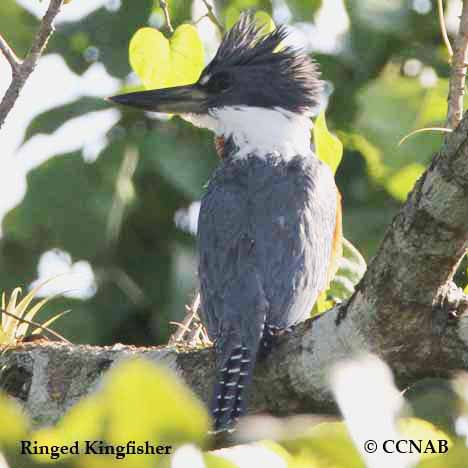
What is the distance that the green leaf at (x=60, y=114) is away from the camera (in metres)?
4.56

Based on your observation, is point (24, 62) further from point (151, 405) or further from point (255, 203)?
point (151, 405)

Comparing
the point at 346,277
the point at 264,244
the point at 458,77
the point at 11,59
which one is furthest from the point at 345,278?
the point at 11,59

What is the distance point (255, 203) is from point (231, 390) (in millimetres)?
907

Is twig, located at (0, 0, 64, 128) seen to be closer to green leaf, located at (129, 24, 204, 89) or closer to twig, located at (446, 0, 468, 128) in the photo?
green leaf, located at (129, 24, 204, 89)

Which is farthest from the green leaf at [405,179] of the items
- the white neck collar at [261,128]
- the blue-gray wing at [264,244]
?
the blue-gray wing at [264,244]

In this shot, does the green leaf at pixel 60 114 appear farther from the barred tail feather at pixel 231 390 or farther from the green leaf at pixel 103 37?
the barred tail feather at pixel 231 390

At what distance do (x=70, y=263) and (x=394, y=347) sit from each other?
285 centimetres

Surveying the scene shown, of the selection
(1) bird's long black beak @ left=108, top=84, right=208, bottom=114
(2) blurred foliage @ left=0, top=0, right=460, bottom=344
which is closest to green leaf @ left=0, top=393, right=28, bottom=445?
(1) bird's long black beak @ left=108, top=84, right=208, bottom=114

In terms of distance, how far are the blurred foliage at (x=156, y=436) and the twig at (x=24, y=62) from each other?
150 centimetres

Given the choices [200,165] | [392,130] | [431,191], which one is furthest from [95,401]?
[200,165]

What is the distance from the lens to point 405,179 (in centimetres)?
422

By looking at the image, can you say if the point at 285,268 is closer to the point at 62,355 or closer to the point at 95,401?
the point at 62,355

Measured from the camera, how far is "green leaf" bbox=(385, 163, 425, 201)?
158 inches

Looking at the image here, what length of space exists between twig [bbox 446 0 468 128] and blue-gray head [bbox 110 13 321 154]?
136 centimetres
